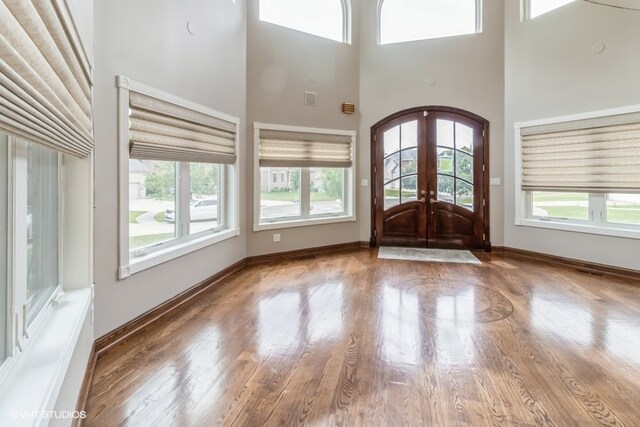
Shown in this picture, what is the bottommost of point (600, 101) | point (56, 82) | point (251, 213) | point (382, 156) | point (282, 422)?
point (282, 422)

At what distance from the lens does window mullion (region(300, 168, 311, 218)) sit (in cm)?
A: 532

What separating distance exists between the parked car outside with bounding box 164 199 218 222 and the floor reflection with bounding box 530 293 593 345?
3.36 metres

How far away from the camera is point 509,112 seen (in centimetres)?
526

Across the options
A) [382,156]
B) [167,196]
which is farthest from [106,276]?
[382,156]

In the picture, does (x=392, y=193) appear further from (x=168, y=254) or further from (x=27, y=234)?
(x=27, y=234)

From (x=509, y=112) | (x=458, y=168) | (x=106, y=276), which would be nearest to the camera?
(x=106, y=276)

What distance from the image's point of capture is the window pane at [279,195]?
4973 mm

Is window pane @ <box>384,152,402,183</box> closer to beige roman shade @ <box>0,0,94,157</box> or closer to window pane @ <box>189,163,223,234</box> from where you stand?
window pane @ <box>189,163,223,234</box>

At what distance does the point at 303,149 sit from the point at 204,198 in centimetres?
188

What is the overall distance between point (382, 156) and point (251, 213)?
2.49 m

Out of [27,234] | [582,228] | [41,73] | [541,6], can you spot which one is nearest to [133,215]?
[27,234]

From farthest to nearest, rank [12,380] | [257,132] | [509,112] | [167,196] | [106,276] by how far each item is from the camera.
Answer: [509,112], [257,132], [167,196], [106,276], [12,380]

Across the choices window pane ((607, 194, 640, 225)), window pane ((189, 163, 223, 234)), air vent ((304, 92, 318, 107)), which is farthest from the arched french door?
window pane ((189, 163, 223, 234))

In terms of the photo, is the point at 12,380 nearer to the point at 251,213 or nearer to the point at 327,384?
the point at 327,384
